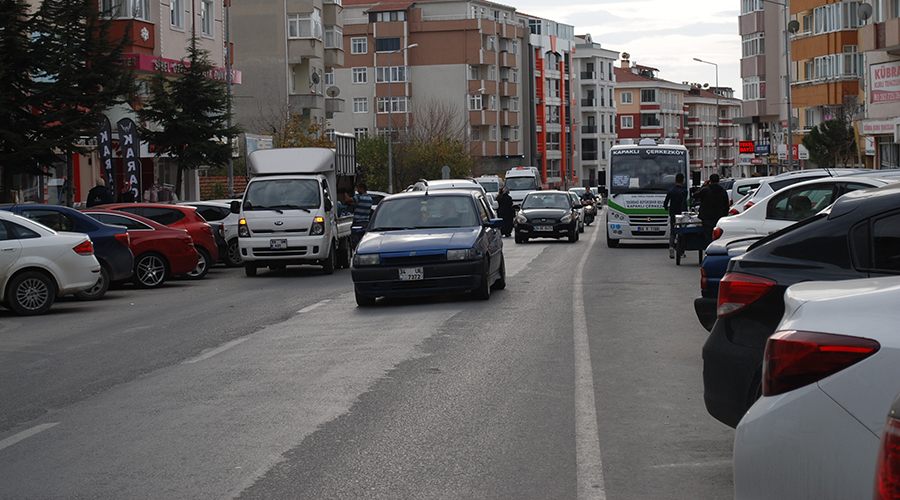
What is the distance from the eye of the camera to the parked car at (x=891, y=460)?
313cm

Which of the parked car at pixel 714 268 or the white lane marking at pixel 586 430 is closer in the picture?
the white lane marking at pixel 586 430

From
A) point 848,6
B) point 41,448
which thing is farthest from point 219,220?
point 848,6

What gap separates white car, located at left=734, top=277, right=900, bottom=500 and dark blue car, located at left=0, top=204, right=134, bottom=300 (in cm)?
1920

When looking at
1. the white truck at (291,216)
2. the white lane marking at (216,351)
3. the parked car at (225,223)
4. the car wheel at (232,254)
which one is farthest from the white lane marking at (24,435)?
the car wheel at (232,254)

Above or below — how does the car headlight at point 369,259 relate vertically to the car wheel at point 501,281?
above

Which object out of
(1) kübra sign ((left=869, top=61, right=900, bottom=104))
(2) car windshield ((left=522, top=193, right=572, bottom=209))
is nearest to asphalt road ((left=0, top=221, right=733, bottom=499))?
(2) car windshield ((left=522, top=193, right=572, bottom=209))

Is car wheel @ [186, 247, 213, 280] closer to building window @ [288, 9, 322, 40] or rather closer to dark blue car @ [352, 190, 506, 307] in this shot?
dark blue car @ [352, 190, 506, 307]

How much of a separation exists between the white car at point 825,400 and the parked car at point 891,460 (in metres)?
0.47

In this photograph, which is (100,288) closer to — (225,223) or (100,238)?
(100,238)

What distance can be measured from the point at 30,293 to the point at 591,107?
14259 centimetres


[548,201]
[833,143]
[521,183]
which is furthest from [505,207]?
[833,143]

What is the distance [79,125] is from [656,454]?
23.9 meters

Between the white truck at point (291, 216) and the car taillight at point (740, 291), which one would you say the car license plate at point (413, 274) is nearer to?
the white truck at point (291, 216)

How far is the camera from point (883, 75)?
161 ft
